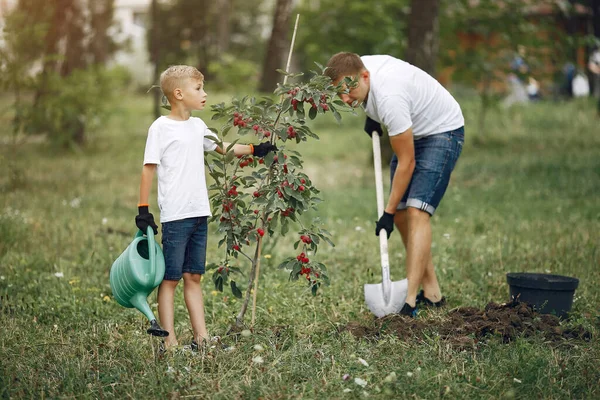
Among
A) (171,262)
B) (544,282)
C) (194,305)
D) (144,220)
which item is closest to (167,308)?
(194,305)

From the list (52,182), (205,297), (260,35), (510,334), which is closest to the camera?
(510,334)

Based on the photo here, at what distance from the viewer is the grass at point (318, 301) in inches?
147

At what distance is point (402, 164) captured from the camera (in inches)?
192

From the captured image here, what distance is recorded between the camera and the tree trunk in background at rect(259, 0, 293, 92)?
668 inches

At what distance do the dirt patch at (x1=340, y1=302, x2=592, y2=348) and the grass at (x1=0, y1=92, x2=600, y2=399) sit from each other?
0.09m

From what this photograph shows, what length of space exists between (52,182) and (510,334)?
8279 millimetres

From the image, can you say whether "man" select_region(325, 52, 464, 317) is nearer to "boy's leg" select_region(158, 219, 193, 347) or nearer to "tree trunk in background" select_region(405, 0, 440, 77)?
"boy's leg" select_region(158, 219, 193, 347)

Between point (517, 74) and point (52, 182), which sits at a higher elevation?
point (517, 74)

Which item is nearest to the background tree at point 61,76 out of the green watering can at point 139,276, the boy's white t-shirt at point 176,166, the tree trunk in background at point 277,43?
the tree trunk in background at point 277,43

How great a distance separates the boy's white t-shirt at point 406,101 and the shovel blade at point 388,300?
1.00 meters

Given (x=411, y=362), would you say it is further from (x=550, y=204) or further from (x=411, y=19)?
(x=411, y=19)

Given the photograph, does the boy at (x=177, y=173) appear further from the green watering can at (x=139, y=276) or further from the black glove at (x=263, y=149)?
the green watering can at (x=139, y=276)

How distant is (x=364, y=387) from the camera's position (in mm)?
3682

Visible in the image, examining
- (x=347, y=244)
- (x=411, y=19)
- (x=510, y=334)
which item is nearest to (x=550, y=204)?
(x=347, y=244)
